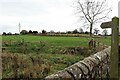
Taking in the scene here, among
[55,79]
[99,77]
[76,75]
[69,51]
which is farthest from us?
[69,51]

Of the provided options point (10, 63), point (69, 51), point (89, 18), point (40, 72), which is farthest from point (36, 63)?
point (89, 18)

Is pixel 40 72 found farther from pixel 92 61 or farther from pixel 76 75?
pixel 76 75

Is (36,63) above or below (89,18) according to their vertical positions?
below

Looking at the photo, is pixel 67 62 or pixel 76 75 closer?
pixel 76 75

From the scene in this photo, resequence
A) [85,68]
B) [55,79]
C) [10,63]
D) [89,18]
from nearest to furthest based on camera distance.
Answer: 1. [55,79]
2. [85,68]
3. [10,63]
4. [89,18]

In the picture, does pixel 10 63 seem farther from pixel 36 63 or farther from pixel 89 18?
pixel 89 18

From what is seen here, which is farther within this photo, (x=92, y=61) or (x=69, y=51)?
(x=69, y=51)

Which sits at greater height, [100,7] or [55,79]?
[100,7]

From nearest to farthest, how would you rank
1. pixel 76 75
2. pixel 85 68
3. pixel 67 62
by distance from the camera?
pixel 76 75 → pixel 85 68 → pixel 67 62

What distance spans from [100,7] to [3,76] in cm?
3887

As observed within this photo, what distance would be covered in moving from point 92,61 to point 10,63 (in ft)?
11.0

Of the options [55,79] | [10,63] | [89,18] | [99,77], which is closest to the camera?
[55,79]

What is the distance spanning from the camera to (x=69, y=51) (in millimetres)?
19578

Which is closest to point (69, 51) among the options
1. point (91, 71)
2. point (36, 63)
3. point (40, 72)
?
point (36, 63)
